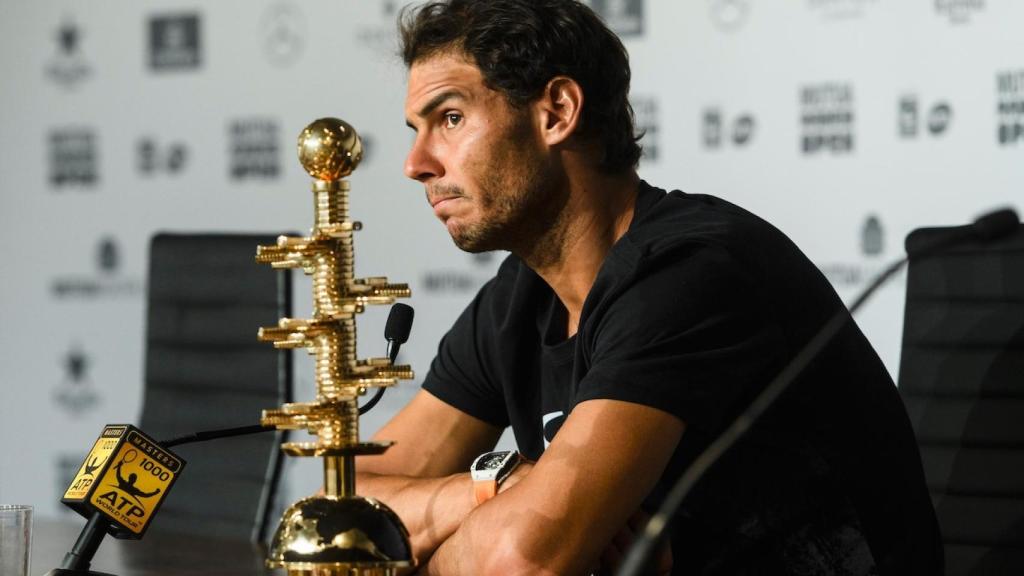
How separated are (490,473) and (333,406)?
23.9 inches

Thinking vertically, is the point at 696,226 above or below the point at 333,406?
above

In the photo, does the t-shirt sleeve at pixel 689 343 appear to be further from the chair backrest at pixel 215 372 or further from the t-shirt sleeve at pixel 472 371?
the chair backrest at pixel 215 372

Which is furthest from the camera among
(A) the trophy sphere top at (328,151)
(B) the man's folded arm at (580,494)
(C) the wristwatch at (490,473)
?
(C) the wristwatch at (490,473)

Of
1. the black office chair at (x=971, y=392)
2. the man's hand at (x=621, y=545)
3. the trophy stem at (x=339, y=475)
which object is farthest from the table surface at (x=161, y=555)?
the black office chair at (x=971, y=392)

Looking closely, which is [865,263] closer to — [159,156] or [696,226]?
[696,226]

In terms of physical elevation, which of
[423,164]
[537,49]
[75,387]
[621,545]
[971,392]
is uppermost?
[537,49]

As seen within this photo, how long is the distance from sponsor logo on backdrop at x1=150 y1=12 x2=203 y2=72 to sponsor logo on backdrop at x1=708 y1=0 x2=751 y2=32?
61.8 inches

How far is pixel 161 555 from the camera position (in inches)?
79.5

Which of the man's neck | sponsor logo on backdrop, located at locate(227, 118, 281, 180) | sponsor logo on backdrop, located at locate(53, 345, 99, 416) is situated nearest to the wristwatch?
the man's neck

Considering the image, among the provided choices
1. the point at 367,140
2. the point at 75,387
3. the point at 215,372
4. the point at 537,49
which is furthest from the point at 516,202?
the point at 75,387

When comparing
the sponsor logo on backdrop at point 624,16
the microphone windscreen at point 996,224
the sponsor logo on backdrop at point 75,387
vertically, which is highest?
the sponsor logo on backdrop at point 624,16

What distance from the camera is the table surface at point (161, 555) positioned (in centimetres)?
185

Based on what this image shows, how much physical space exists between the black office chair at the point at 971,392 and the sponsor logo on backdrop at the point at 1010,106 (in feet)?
3.10

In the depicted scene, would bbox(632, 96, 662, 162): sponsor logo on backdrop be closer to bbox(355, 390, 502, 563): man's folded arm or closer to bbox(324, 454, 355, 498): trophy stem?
bbox(355, 390, 502, 563): man's folded arm
